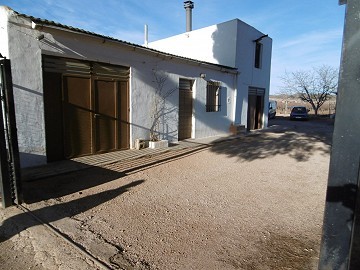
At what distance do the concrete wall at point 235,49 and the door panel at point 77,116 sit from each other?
28.1 feet

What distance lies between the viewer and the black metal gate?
3.51 metres

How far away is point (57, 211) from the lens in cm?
369

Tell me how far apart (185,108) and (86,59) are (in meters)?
4.68

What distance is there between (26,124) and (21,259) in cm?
371

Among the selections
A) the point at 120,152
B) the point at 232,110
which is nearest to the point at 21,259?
the point at 120,152

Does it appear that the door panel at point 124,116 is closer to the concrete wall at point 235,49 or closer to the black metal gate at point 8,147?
the black metal gate at point 8,147

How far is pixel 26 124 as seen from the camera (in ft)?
18.0

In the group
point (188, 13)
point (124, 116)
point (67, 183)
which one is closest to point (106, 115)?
point (124, 116)

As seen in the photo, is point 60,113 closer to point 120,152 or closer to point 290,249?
point 120,152

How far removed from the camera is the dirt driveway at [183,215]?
8.80ft

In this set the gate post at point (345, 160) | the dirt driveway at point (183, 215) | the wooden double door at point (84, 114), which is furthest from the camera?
the wooden double door at point (84, 114)

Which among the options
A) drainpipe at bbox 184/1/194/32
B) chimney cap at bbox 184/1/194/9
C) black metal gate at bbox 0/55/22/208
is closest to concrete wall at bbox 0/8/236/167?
black metal gate at bbox 0/55/22/208

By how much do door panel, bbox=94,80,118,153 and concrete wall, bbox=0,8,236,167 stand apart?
0.64 meters

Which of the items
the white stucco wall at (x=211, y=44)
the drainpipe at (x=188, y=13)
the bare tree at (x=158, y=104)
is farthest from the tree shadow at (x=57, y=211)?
the drainpipe at (x=188, y=13)
